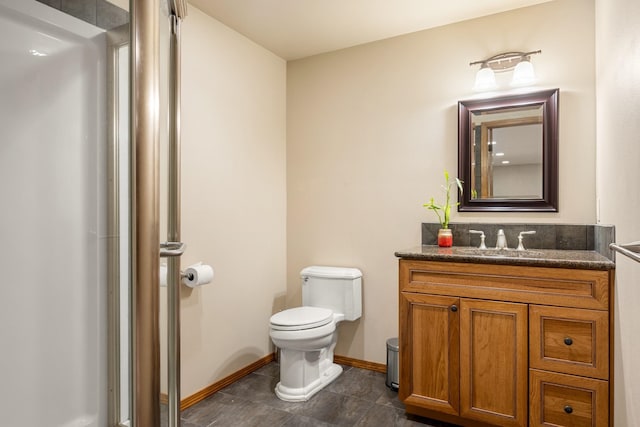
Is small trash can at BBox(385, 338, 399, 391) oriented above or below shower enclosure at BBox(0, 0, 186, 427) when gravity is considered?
below

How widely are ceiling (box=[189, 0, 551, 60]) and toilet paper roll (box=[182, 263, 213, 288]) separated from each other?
5.14 feet

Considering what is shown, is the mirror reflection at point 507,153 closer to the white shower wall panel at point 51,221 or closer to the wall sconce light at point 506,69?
the wall sconce light at point 506,69

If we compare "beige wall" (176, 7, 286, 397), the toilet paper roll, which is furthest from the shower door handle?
"beige wall" (176, 7, 286, 397)

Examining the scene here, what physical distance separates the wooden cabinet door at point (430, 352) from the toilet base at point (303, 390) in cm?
58

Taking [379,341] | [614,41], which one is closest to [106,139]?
[614,41]

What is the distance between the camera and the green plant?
248 cm

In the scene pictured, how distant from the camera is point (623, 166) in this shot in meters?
1.36

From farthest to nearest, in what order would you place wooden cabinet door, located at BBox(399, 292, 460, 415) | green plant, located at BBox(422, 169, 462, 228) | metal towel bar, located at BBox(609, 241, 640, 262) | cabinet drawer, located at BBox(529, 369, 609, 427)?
green plant, located at BBox(422, 169, 462, 228) < wooden cabinet door, located at BBox(399, 292, 460, 415) < cabinet drawer, located at BBox(529, 369, 609, 427) < metal towel bar, located at BBox(609, 241, 640, 262)

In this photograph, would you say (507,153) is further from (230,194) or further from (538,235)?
(230,194)

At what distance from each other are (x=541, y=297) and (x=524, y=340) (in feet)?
0.72

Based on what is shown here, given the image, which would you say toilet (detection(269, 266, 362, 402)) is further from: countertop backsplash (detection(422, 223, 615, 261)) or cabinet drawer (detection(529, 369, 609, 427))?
cabinet drawer (detection(529, 369, 609, 427))

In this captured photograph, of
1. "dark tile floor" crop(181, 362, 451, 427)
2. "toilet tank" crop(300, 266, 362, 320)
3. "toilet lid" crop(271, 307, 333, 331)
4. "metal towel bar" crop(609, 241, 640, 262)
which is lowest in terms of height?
"dark tile floor" crop(181, 362, 451, 427)

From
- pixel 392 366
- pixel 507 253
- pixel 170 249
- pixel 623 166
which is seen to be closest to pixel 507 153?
pixel 507 253

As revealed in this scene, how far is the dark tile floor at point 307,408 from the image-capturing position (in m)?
A: 2.11
